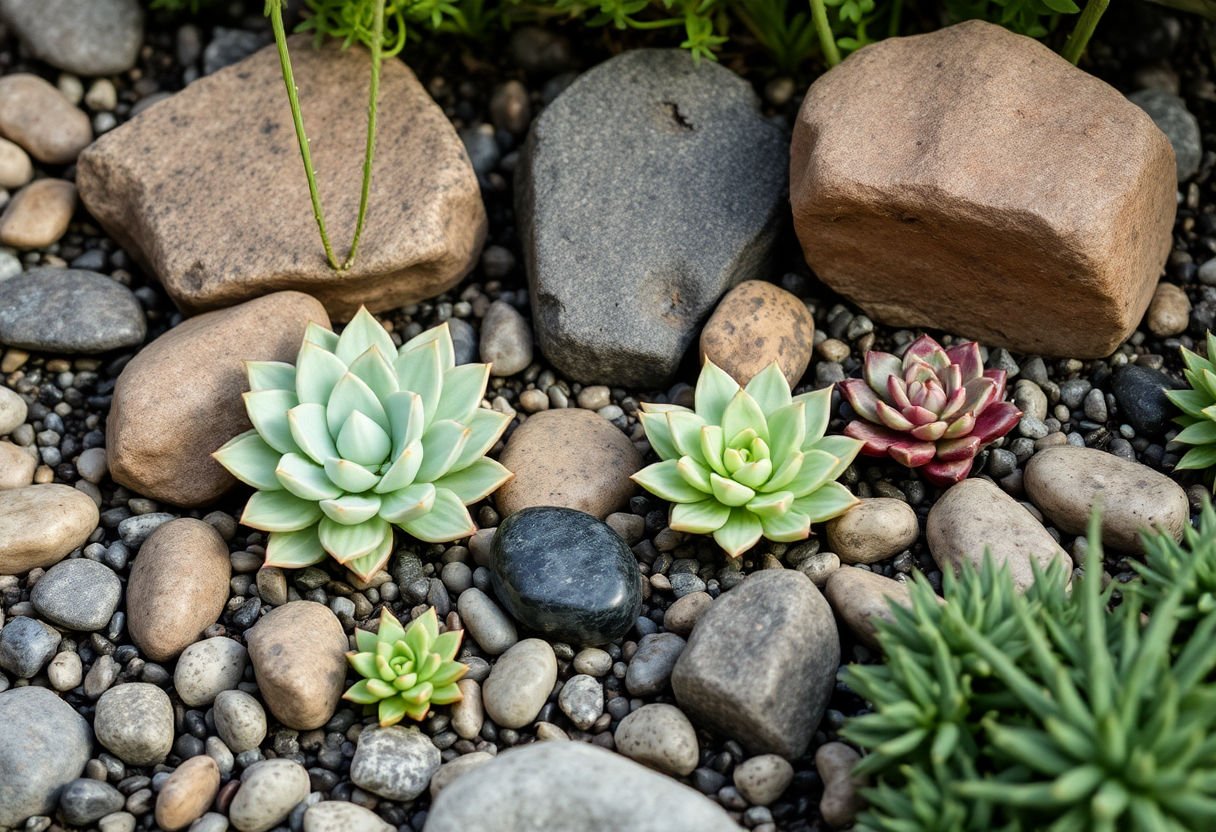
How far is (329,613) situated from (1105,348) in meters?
2.51

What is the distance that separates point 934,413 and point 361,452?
Answer: 163cm

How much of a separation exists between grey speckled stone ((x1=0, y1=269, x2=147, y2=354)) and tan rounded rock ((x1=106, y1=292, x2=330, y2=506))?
297 millimetres

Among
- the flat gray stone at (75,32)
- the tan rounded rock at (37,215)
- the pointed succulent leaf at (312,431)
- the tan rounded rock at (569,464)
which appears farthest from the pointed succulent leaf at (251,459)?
the flat gray stone at (75,32)

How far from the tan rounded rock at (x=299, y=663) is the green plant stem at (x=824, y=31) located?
241cm

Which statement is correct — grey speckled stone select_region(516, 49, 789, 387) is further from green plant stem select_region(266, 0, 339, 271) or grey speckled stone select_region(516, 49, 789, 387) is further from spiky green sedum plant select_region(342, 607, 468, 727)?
spiky green sedum plant select_region(342, 607, 468, 727)

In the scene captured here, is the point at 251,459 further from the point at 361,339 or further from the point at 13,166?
the point at 13,166

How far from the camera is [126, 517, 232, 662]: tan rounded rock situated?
10.3 feet

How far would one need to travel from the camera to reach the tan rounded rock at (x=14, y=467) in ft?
11.6

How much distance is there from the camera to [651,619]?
3287 mm

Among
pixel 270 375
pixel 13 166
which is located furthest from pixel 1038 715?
pixel 13 166

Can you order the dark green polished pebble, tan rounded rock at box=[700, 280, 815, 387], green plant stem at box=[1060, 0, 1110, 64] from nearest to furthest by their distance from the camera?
the dark green polished pebble, tan rounded rock at box=[700, 280, 815, 387], green plant stem at box=[1060, 0, 1110, 64]

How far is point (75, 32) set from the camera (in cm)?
458

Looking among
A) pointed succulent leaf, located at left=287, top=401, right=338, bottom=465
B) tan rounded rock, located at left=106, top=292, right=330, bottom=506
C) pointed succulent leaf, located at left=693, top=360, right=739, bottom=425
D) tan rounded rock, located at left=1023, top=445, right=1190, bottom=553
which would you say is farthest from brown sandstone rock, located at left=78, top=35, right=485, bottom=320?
tan rounded rock, located at left=1023, top=445, right=1190, bottom=553

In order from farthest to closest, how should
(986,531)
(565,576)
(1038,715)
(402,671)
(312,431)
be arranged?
(312,431) → (986,531) → (565,576) → (402,671) → (1038,715)
